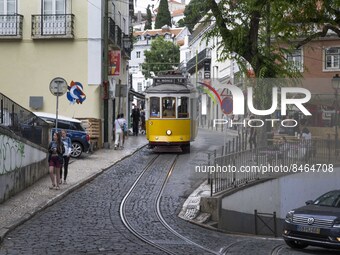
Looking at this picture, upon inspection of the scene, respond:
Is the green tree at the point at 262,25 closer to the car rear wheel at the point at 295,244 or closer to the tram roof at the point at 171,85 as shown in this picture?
the car rear wheel at the point at 295,244

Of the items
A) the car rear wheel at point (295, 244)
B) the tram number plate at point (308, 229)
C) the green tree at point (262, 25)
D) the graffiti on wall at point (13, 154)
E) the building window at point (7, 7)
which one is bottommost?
the car rear wheel at point (295, 244)

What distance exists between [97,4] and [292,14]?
15729 mm

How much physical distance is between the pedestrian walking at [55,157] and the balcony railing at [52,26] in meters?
14.0

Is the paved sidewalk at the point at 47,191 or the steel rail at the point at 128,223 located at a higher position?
the paved sidewalk at the point at 47,191

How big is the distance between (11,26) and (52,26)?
1988 mm

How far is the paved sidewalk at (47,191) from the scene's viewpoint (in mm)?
13820

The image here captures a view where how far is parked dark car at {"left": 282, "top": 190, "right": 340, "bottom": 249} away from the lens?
1380cm

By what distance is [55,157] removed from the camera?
17.6 m

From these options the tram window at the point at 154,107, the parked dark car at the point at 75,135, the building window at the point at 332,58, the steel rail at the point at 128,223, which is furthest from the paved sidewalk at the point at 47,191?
the building window at the point at 332,58

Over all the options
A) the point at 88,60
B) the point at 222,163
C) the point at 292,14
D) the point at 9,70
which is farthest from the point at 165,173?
the point at 9,70

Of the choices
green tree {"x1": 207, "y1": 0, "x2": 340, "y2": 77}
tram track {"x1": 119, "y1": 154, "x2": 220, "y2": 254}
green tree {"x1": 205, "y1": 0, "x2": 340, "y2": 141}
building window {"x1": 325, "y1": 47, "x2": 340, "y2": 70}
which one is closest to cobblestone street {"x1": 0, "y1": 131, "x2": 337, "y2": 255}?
tram track {"x1": 119, "y1": 154, "x2": 220, "y2": 254}

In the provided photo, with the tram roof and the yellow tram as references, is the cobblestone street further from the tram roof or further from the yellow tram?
the tram roof

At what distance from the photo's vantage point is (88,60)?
103 feet

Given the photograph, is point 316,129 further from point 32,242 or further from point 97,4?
point 97,4
